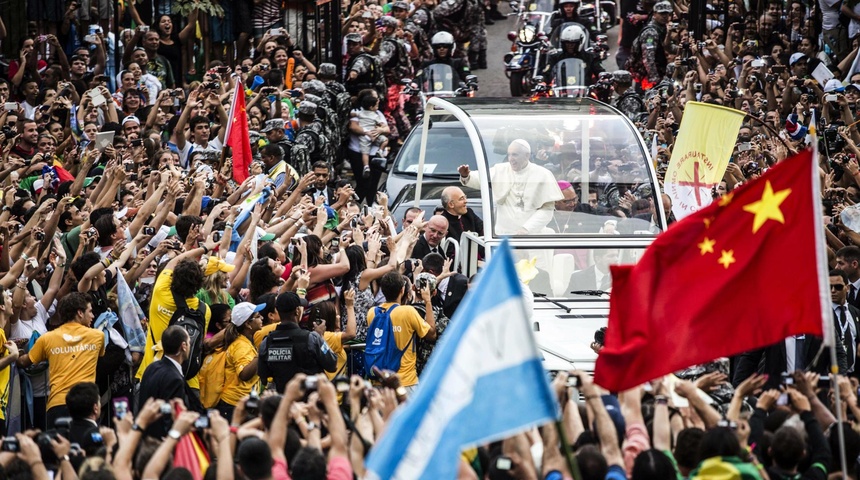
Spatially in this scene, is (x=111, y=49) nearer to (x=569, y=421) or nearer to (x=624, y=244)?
(x=624, y=244)

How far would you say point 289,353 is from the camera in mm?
9523

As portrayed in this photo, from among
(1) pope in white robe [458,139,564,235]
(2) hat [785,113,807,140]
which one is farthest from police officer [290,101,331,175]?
(2) hat [785,113,807,140]

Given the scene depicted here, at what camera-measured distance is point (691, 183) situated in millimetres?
12195

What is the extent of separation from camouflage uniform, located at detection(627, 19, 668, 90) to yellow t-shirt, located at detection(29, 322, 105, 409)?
14313mm

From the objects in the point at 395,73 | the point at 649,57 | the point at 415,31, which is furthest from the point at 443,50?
the point at 649,57

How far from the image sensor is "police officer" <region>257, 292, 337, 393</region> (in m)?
9.52

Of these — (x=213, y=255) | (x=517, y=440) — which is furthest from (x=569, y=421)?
(x=213, y=255)

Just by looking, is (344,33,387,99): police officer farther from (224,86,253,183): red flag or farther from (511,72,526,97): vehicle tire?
(224,86,253,183): red flag

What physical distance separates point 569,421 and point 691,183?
16.1 feet

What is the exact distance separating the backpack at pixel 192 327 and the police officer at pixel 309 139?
765 centimetres

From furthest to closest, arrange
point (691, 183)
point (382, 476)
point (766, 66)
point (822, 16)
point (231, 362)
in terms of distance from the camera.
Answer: point (822, 16) < point (766, 66) < point (691, 183) < point (231, 362) < point (382, 476)

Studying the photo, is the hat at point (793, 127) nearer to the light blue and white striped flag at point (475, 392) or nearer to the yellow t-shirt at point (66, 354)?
the yellow t-shirt at point (66, 354)

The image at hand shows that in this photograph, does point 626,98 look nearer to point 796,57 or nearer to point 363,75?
point 796,57

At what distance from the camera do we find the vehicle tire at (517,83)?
2388 centimetres
